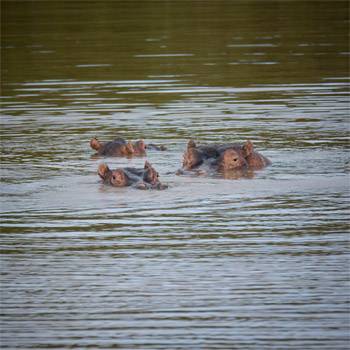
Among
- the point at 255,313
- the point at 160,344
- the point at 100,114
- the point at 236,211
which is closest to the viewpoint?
the point at 160,344

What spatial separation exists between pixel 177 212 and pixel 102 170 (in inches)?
60.5

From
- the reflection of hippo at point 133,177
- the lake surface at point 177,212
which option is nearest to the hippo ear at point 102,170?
the reflection of hippo at point 133,177

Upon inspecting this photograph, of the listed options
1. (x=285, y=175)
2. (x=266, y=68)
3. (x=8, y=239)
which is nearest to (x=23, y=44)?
(x=266, y=68)

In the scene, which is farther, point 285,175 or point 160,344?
point 285,175

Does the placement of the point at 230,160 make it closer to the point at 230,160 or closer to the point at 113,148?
the point at 230,160

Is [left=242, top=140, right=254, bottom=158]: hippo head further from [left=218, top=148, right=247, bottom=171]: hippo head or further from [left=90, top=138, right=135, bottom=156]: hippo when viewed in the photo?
[left=90, top=138, right=135, bottom=156]: hippo

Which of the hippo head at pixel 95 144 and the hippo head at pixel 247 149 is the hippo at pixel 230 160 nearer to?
the hippo head at pixel 247 149

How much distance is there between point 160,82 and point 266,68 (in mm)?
2663

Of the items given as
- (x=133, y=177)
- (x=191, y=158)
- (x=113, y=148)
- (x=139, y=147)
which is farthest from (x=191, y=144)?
(x=113, y=148)

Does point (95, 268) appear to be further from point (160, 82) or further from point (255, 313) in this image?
point (160, 82)

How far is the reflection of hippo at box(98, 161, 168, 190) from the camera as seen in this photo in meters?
12.4

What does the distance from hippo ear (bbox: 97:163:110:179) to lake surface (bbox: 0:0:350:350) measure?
0.80ft

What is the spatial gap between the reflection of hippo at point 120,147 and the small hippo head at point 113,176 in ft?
6.06

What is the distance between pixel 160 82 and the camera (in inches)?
861
